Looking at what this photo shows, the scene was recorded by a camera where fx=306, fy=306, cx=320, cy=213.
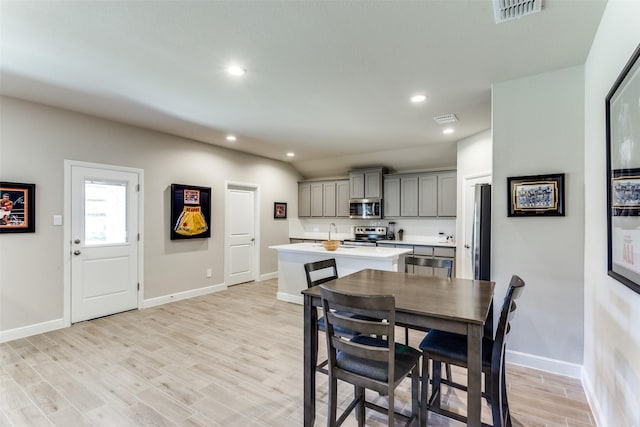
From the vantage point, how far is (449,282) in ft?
7.71

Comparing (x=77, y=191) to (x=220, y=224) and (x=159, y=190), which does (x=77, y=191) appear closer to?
(x=159, y=190)

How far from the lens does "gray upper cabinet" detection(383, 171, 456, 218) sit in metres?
5.74

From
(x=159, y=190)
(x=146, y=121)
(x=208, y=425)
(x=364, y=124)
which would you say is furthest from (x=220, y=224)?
(x=208, y=425)

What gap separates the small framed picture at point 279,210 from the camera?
22.4ft

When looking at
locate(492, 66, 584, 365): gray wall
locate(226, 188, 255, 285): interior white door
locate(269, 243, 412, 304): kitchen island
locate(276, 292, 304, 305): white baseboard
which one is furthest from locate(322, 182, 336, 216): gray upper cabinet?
locate(492, 66, 584, 365): gray wall

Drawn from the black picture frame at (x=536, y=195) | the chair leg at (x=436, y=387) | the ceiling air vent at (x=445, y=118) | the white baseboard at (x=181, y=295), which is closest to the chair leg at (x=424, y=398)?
the chair leg at (x=436, y=387)

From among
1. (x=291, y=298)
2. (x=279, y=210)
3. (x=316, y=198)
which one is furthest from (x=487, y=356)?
(x=316, y=198)

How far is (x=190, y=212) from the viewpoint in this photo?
503 cm

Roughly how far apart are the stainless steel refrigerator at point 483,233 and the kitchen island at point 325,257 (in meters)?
1.02

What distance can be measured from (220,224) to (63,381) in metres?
3.30

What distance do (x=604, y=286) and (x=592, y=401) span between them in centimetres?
88

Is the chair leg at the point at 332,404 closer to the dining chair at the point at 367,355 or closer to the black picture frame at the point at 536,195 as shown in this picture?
the dining chair at the point at 367,355

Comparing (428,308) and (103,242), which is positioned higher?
(103,242)

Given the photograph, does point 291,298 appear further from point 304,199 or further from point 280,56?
point 280,56
